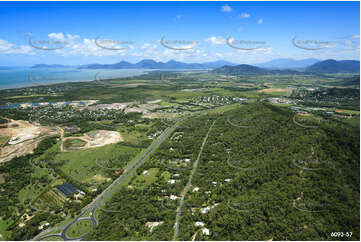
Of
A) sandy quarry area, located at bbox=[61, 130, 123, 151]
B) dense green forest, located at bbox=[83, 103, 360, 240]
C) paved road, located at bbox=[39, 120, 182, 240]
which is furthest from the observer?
sandy quarry area, located at bbox=[61, 130, 123, 151]

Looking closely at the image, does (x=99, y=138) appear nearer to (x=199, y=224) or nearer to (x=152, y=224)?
(x=152, y=224)

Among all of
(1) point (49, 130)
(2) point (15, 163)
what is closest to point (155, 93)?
(1) point (49, 130)

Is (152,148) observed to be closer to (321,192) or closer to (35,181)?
(35,181)

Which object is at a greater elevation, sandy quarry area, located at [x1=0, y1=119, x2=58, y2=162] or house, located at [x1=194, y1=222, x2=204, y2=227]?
sandy quarry area, located at [x1=0, y1=119, x2=58, y2=162]

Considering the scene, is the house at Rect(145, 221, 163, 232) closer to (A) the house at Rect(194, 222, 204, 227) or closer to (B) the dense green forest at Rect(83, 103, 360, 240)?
(B) the dense green forest at Rect(83, 103, 360, 240)

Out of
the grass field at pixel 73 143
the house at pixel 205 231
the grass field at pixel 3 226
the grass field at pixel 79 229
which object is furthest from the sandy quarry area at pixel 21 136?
the house at pixel 205 231

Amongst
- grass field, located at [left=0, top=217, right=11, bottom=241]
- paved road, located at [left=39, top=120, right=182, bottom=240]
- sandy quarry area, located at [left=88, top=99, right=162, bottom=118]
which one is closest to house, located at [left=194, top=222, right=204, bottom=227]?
paved road, located at [left=39, top=120, right=182, bottom=240]

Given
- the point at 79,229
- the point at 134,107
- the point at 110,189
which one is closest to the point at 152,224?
the point at 79,229
